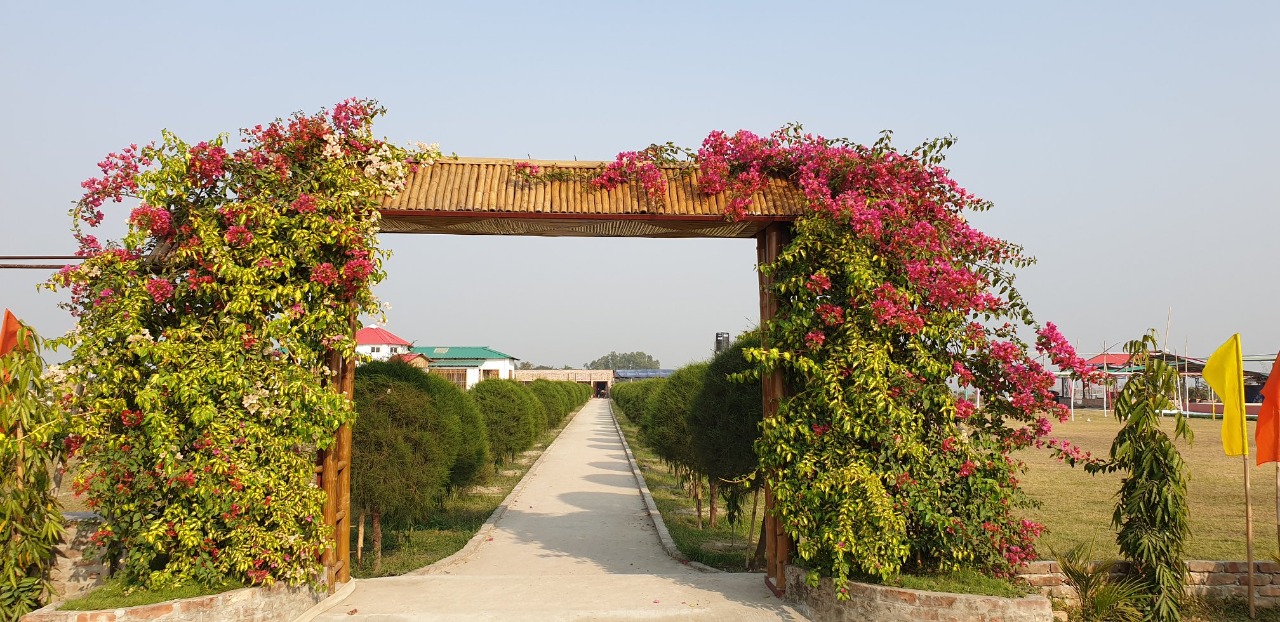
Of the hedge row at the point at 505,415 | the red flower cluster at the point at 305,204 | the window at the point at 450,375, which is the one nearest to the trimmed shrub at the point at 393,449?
the window at the point at 450,375

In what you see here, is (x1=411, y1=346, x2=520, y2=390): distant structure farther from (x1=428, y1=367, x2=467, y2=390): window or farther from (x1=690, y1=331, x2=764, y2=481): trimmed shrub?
(x1=690, y1=331, x2=764, y2=481): trimmed shrub

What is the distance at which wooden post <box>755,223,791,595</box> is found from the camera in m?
6.11

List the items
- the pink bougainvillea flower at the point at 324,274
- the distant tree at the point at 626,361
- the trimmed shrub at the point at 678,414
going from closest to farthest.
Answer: the pink bougainvillea flower at the point at 324,274 < the trimmed shrub at the point at 678,414 < the distant tree at the point at 626,361

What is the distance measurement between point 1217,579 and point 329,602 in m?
6.60

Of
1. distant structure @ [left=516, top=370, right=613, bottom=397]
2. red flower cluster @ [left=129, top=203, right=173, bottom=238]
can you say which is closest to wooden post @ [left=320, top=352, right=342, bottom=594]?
red flower cluster @ [left=129, top=203, right=173, bottom=238]

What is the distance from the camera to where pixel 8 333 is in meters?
5.69

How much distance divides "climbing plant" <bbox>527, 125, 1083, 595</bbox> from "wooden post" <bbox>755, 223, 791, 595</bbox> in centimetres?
23

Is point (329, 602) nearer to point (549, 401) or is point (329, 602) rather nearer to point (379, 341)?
point (549, 401)

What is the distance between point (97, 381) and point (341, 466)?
1.74 meters

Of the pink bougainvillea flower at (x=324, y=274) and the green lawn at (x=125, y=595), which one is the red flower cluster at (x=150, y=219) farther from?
the green lawn at (x=125, y=595)

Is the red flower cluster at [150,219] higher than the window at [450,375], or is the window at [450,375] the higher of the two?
the red flower cluster at [150,219]

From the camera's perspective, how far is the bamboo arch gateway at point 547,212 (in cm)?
600

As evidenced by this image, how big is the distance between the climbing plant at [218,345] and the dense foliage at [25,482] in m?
0.20

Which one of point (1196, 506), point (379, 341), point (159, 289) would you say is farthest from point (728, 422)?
point (379, 341)
